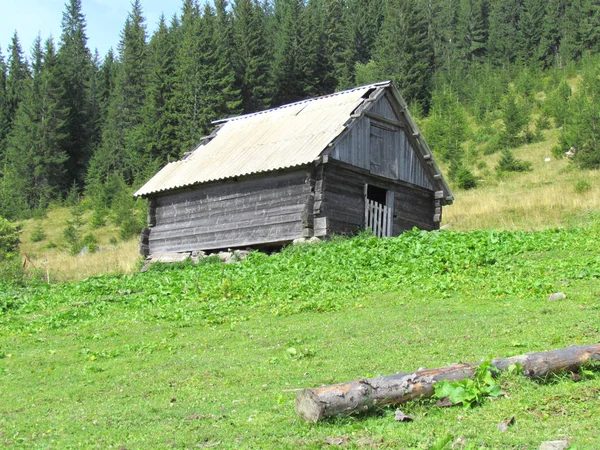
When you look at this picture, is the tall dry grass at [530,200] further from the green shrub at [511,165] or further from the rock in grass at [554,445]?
the rock in grass at [554,445]

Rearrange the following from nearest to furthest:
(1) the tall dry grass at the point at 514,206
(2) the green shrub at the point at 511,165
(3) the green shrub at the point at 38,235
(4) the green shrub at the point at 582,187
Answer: (1) the tall dry grass at the point at 514,206
(4) the green shrub at the point at 582,187
(2) the green shrub at the point at 511,165
(3) the green shrub at the point at 38,235

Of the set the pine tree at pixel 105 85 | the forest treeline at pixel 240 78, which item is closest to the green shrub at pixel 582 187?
the forest treeline at pixel 240 78

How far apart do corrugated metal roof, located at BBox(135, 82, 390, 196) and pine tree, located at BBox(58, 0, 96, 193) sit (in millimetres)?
43075

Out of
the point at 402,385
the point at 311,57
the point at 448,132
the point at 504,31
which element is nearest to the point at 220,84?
the point at 311,57

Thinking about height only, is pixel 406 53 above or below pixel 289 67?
above

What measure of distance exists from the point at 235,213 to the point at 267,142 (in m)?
2.99

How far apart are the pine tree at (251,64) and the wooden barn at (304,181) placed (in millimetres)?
40140

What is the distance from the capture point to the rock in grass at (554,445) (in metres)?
5.72

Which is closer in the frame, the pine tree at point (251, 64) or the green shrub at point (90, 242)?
the green shrub at point (90, 242)

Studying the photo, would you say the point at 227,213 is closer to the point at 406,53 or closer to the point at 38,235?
the point at 38,235

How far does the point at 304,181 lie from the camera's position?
23766 millimetres

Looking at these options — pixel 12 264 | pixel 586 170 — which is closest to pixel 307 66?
pixel 586 170

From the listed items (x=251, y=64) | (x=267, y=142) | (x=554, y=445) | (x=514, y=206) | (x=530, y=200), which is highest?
(x=251, y=64)

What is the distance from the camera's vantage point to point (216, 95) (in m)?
62.3
